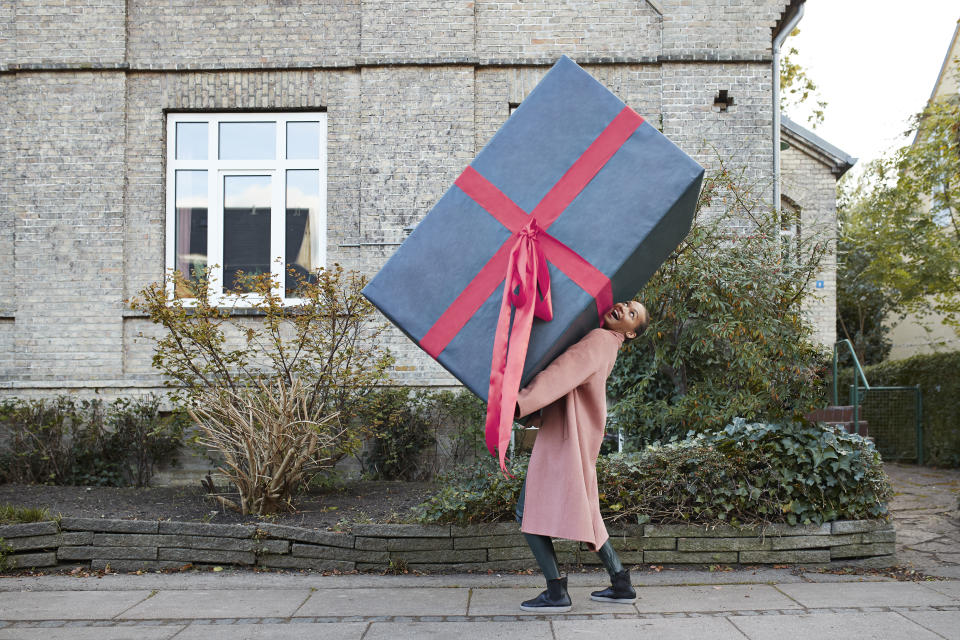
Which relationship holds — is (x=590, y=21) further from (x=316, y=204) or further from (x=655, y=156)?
(x=655, y=156)

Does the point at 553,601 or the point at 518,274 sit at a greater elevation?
the point at 518,274

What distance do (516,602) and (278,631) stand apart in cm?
127

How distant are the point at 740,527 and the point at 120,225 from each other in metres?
6.76

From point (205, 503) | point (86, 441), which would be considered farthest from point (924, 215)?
point (86, 441)

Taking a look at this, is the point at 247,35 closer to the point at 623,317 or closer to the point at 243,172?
the point at 243,172

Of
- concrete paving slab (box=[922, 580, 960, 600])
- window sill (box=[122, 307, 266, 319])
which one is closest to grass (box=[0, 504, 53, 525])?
window sill (box=[122, 307, 266, 319])

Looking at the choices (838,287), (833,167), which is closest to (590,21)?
(833,167)

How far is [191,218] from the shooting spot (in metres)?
8.30

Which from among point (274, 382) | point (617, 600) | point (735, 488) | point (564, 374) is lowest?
point (617, 600)

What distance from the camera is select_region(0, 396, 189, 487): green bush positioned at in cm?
720

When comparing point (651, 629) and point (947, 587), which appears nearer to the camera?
point (651, 629)

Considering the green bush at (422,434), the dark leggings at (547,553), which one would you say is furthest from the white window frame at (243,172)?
the dark leggings at (547,553)

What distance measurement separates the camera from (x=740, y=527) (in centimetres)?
488

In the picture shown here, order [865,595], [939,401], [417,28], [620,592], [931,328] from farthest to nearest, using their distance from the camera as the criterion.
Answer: [931,328], [939,401], [417,28], [865,595], [620,592]
